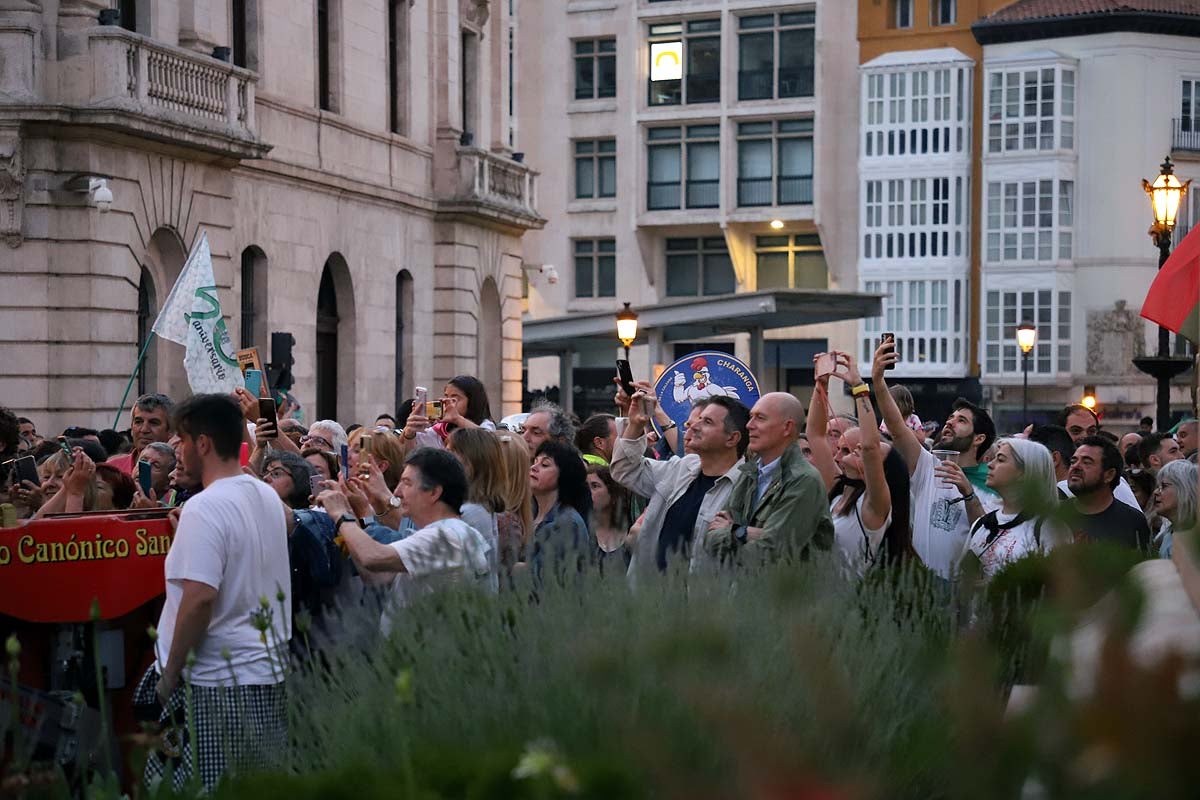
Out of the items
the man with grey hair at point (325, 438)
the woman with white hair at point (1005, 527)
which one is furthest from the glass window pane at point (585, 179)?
the woman with white hair at point (1005, 527)

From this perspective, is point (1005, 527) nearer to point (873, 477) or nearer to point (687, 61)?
point (873, 477)

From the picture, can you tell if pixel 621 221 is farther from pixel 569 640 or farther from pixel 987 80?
pixel 569 640

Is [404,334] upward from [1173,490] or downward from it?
upward

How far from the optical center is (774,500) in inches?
299

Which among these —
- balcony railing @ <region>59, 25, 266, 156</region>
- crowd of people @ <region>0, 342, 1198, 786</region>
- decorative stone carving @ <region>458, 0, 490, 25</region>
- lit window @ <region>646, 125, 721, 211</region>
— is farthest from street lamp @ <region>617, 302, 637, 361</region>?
lit window @ <region>646, 125, 721, 211</region>

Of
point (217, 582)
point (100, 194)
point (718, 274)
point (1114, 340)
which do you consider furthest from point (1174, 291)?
point (718, 274)

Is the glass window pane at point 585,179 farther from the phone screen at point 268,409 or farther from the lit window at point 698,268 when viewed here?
the phone screen at point 268,409

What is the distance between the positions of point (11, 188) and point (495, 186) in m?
13.9

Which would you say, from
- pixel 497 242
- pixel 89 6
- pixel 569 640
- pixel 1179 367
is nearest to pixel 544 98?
pixel 497 242

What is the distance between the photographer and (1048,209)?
178 ft

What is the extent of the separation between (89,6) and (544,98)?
127 feet

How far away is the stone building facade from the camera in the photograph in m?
21.4

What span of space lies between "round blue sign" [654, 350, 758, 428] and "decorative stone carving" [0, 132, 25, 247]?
10.4 meters

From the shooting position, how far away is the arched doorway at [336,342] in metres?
29.0
